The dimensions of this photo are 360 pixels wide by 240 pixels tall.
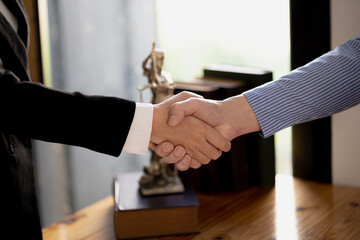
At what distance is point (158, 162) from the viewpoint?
1.21 meters

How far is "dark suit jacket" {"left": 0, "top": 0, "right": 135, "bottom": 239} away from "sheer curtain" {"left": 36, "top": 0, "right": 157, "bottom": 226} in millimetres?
690

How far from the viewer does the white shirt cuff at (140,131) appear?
3.59 ft

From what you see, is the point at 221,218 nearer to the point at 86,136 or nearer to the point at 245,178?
the point at 245,178

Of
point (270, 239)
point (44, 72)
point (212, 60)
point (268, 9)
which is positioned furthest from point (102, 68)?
point (270, 239)

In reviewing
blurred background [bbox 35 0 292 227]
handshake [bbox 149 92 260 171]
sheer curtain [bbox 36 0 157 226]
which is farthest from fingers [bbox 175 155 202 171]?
sheer curtain [bbox 36 0 157 226]

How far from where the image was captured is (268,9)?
1.42m

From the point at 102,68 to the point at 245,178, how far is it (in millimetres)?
686

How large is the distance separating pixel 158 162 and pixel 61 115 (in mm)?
279

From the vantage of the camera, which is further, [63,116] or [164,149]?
[164,149]

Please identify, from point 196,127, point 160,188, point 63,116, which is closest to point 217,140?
point 196,127

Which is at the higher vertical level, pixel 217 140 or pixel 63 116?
pixel 63 116

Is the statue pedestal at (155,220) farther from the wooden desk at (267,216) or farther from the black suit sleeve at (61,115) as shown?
the black suit sleeve at (61,115)

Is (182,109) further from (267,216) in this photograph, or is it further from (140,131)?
(267,216)

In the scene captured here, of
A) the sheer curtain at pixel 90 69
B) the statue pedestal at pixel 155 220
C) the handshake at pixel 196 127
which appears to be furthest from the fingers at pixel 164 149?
the sheer curtain at pixel 90 69
